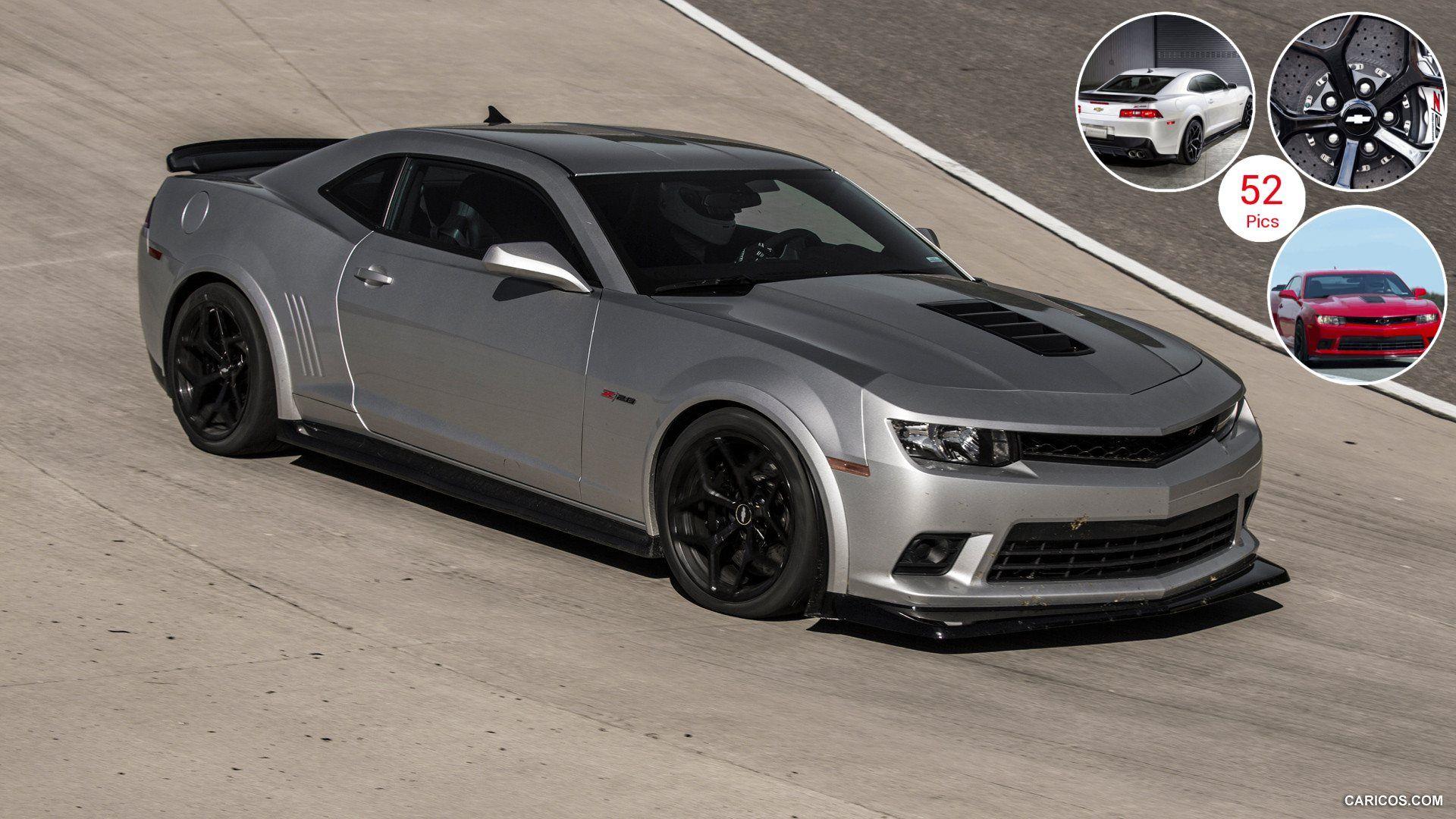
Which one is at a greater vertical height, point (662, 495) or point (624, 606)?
point (662, 495)

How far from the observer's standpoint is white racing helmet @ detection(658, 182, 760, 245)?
613cm

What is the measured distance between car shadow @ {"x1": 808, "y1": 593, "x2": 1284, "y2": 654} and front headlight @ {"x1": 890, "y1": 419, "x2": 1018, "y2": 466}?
59cm

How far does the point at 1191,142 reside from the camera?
12.9m

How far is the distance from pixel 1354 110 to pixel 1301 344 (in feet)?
11.2

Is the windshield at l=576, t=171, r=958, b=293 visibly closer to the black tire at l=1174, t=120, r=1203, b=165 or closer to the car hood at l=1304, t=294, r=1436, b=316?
the car hood at l=1304, t=294, r=1436, b=316

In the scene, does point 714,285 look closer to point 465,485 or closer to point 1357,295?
point 465,485

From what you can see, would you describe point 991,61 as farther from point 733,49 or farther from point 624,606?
point 624,606

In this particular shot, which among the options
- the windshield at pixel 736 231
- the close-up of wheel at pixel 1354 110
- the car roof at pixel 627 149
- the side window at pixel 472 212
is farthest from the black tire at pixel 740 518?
the close-up of wheel at pixel 1354 110

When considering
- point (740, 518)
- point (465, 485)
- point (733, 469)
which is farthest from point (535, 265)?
point (740, 518)

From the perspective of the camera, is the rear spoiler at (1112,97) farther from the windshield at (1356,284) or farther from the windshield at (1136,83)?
the windshield at (1356,284)

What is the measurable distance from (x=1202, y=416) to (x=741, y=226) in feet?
5.97

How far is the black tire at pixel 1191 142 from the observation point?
1292cm

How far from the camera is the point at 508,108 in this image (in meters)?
13.9

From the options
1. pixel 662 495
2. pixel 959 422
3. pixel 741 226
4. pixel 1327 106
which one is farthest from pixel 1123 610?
pixel 1327 106
